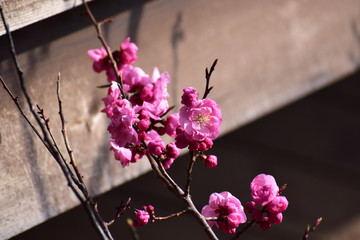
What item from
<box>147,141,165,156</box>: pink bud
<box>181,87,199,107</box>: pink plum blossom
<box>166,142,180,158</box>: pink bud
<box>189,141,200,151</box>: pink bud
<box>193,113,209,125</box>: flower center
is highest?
<box>181,87,199,107</box>: pink plum blossom

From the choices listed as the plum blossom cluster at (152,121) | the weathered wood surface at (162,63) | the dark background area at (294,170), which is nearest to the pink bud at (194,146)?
the plum blossom cluster at (152,121)

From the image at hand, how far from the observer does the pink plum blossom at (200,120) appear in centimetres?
79

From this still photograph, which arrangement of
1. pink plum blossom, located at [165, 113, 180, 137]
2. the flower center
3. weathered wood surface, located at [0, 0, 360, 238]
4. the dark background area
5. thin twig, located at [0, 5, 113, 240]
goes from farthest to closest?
the dark background area < weathered wood surface, located at [0, 0, 360, 238] < pink plum blossom, located at [165, 113, 180, 137] < the flower center < thin twig, located at [0, 5, 113, 240]

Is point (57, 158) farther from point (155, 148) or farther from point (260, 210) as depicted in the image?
point (260, 210)

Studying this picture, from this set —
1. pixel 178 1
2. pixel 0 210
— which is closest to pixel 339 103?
pixel 178 1

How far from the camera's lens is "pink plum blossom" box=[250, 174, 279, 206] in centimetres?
84

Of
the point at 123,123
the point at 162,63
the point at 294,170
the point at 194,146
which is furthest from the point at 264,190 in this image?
the point at 294,170

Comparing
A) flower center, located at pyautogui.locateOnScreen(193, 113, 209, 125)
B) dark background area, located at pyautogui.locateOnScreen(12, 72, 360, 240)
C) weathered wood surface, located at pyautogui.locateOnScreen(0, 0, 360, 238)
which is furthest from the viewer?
dark background area, located at pyautogui.locateOnScreen(12, 72, 360, 240)

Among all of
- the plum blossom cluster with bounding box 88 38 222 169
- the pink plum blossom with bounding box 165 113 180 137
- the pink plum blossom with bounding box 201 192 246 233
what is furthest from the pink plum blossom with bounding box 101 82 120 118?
the pink plum blossom with bounding box 201 192 246 233

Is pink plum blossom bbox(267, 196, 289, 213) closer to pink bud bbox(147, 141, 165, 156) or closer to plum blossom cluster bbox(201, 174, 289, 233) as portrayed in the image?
plum blossom cluster bbox(201, 174, 289, 233)

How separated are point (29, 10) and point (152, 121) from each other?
0.38 meters

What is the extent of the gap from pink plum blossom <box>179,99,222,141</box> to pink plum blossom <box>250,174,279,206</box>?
125 mm

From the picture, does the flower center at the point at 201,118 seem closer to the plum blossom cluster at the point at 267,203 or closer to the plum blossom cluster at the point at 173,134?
the plum blossom cluster at the point at 173,134

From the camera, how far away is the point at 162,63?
4.15 ft
